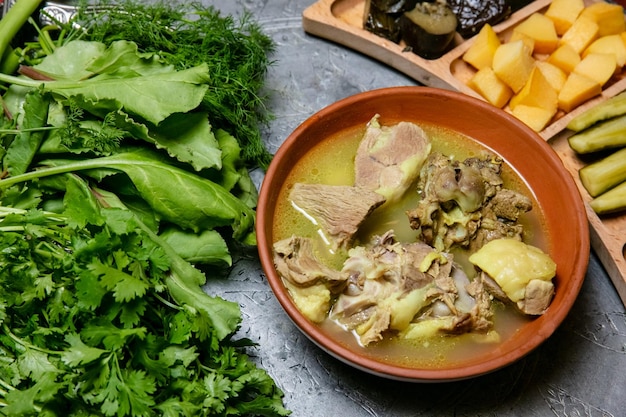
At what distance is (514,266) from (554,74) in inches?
47.3

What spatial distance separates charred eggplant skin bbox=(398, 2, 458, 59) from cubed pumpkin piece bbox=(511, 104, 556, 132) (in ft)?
1.63

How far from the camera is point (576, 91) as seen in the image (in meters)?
3.04

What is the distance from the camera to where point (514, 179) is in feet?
9.37

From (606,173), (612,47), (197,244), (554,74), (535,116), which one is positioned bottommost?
(197,244)

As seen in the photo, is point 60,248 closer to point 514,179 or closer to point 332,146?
point 332,146

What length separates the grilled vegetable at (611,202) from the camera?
2842 mm

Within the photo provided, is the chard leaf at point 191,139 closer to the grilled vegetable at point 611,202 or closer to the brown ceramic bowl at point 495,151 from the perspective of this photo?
the brown ceramic bowl at point 495,151

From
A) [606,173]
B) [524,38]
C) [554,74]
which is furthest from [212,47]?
[606,173]

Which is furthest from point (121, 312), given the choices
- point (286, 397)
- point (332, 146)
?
point (332, 146)

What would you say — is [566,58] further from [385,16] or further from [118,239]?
[118,239]

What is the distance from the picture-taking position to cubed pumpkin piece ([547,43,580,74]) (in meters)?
3.14

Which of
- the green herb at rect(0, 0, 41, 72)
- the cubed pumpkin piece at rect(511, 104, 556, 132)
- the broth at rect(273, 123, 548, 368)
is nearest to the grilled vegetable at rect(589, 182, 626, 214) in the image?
the broth at rect(273, 123, 548, 368)

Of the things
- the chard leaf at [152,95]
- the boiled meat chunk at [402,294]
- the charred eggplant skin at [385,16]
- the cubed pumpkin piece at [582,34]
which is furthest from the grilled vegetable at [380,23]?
the boiled meat chunk at [402,294]

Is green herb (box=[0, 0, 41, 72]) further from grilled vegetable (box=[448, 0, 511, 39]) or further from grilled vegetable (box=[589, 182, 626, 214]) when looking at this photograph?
grilled vegetable (box=[589, 182, 626, 214])
